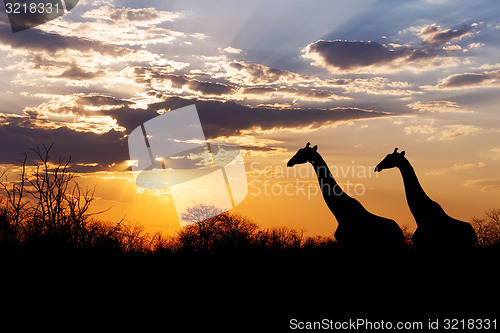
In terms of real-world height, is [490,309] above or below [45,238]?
below

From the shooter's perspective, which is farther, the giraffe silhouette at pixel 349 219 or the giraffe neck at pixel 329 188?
the giraffe neck at pixel 329 188

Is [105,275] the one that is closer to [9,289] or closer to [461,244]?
[9,289]

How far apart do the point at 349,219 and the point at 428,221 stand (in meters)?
2.51

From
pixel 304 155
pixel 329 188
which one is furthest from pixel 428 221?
pixel 304 155

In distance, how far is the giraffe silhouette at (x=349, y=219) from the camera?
1265cm

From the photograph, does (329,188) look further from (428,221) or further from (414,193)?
(428,221)

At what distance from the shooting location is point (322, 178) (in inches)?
527

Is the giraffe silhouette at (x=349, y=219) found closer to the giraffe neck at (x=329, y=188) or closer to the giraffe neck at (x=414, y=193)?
the giraffe neck at (x=329, y=188)

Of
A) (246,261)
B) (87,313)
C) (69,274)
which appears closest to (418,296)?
(246,261)

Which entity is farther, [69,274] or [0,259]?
[0,259]

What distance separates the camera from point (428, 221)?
1324 cm

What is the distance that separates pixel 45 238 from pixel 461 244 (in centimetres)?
1431

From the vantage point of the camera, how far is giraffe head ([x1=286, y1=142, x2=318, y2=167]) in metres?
13.3

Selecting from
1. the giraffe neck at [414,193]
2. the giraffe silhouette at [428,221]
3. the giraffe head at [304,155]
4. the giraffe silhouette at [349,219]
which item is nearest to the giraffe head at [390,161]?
the giraffe silhouette at [428,221]
